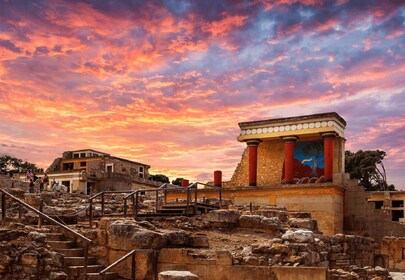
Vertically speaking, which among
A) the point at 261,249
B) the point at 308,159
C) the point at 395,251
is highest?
the point at 308,159

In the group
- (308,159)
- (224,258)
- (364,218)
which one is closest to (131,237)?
(224,258)

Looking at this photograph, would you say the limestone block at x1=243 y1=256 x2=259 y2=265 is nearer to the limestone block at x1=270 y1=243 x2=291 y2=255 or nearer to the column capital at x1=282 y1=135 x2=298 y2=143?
the limestone block at x1=270 y1=243 x2=291 y2=255

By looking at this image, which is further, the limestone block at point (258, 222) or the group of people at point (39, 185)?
the group of people at point (39, 185)

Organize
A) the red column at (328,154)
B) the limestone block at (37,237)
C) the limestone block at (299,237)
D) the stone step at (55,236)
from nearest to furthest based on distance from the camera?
the limestone block at (37,237), the stone step at (55,236), the limestone block at (299,237), the red column at (328,154)

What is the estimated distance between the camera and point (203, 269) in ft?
39.1

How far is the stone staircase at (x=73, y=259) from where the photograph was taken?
1138 centimetres

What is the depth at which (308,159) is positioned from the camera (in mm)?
32000

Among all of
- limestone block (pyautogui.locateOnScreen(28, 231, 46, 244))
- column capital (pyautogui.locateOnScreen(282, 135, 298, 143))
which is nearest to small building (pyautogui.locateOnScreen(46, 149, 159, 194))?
column capital (pyautogui.locateOnScreen(282, 135, 298, 143))

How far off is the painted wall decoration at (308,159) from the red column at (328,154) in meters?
1.89

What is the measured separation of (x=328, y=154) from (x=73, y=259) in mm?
20315

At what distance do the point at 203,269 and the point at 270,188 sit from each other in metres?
16.3

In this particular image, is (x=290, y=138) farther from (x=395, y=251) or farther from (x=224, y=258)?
(x=224, y=258)

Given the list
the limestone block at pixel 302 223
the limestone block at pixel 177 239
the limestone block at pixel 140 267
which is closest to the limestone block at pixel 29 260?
the limestone block at pixel 140 267

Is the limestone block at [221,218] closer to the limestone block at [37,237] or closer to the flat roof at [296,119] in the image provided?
the limestone block at [37,237]
